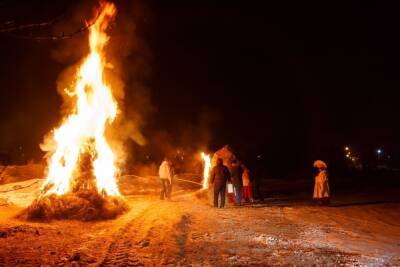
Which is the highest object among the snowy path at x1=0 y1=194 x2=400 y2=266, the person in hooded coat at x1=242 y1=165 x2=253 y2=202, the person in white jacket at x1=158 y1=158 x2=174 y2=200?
the person in white jacket at x1=158 y1=158 x2=174 y2=200

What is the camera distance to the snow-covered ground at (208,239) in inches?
293

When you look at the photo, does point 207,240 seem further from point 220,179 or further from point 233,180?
point 233,180

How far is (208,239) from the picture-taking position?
30.7 feet

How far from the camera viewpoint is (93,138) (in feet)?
49.0

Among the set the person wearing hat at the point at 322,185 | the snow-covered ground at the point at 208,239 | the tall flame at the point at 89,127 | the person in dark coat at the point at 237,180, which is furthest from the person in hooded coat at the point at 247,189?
the tall flame at the point at 89,127

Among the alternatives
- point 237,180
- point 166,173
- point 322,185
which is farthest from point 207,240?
point 166,173

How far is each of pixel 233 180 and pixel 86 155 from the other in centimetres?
650

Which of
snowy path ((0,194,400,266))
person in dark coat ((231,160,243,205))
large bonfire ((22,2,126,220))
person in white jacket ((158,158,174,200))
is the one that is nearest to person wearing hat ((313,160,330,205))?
snowy path ((0,194,400,266))

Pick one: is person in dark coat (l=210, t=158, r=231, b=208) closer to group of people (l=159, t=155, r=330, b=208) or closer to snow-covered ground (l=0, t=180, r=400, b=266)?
group of people (l=159, t=155, r=330, b=208)

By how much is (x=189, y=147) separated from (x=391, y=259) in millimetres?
59719

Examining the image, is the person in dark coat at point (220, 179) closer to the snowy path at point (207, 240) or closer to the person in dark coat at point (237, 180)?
the person in dark coat at point (237, 180)

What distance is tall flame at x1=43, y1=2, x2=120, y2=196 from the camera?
14.1 meters

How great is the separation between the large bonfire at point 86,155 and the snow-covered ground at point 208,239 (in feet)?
2.50

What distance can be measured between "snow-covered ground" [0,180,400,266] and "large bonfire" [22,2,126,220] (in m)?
0.76
